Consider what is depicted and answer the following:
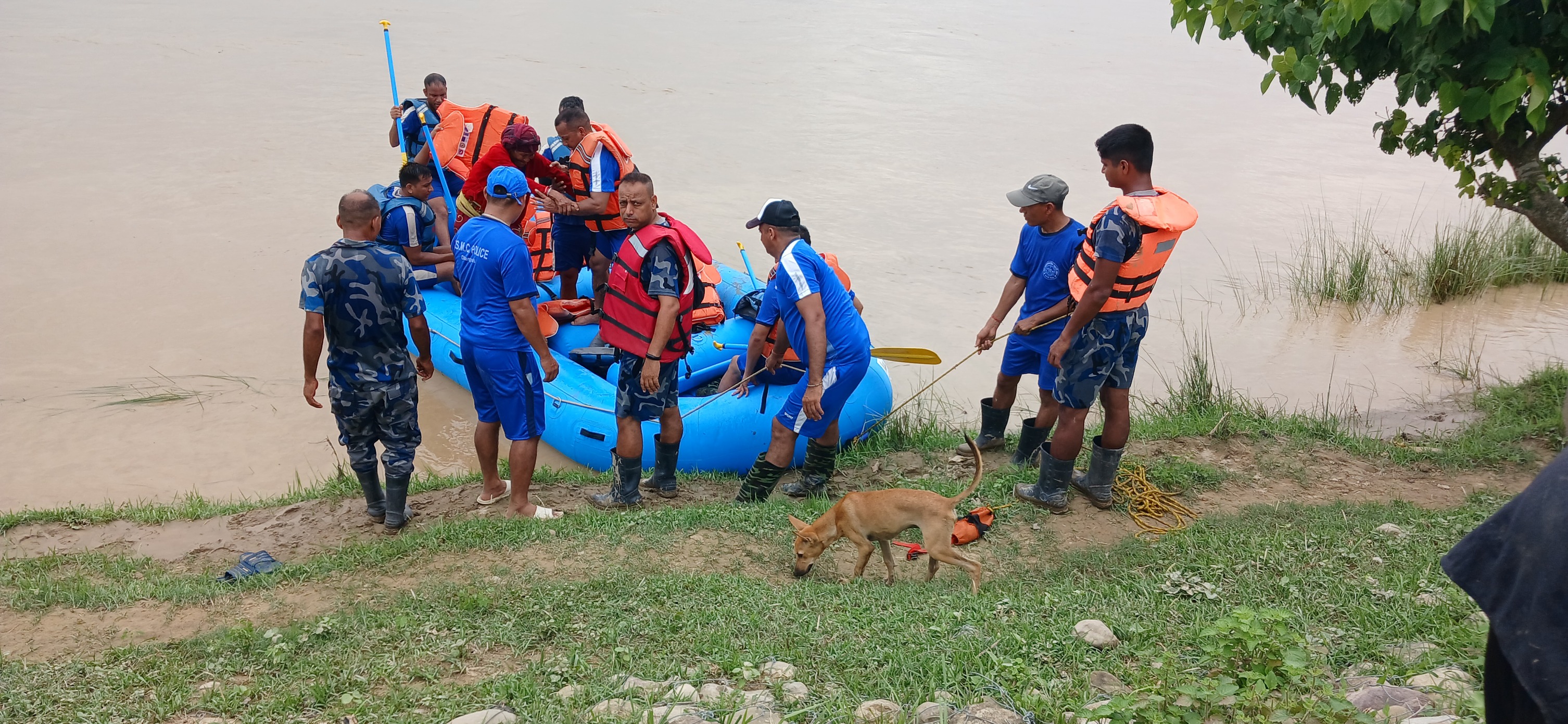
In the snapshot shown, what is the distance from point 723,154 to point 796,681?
40.8 ft

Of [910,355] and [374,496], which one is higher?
[910,355]

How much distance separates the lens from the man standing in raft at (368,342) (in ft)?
15.3

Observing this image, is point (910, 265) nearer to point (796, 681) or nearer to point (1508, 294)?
point (1508, 294)

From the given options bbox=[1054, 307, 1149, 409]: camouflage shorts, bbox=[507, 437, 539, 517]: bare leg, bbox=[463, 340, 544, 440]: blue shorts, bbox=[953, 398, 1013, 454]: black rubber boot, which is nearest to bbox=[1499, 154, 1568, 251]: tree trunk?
bbox=[1054, 307, 1149, 409]: camouflage shorts

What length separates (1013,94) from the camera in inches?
749

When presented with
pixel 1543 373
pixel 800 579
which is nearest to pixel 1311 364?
pixel 1543 373

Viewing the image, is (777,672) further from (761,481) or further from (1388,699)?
(761,481)

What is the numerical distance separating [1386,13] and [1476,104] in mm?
821

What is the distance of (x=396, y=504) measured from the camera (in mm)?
5246

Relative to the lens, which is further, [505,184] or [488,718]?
[505,184]

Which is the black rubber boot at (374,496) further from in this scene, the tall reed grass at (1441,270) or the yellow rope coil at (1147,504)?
the tall reed grass at (1441,270)

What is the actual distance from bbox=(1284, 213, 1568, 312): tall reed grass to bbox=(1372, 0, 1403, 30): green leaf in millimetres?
7406

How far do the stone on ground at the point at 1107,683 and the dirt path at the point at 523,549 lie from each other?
153 centimetres

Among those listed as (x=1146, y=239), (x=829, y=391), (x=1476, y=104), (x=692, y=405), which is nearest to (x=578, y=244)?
(x=692, y=405)
